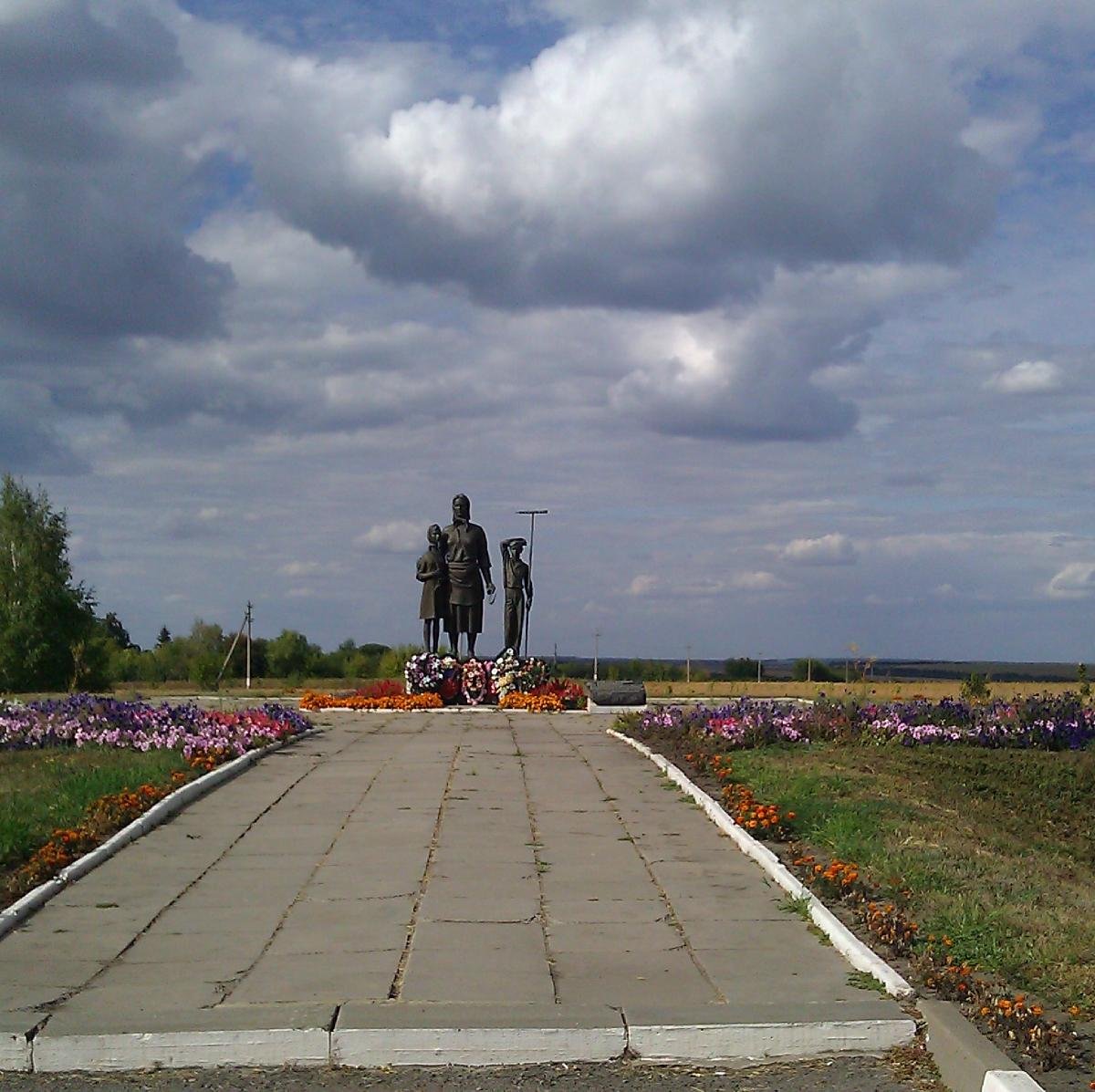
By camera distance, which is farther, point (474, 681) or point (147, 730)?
point (474, 681)

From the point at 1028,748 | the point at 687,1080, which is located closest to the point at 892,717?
the point at 1028,748

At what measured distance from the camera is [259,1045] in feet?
17.9

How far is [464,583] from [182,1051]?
58.3ft

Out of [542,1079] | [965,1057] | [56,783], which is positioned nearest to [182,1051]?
[542,1079]

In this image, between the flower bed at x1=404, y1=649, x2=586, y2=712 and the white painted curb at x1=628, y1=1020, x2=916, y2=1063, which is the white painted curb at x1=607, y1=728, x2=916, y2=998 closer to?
the white painted curb at x1=628, y1=1020, x2=916, y2=1063

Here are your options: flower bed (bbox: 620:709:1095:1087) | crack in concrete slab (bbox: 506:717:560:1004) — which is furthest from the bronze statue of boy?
crack in concrete slab (bbox: 506:717:560:1004)

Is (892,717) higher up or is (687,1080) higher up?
(892,717)

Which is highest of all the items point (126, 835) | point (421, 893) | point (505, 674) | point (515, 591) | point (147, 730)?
point (515, 591)

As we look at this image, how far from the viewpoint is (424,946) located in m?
6.86

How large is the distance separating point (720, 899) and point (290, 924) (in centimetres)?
246

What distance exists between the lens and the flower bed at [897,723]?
50.1 ft

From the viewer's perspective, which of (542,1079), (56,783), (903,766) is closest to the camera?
(542,1079)

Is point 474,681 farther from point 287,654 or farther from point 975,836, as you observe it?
point 287,654

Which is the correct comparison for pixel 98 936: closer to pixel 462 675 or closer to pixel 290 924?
pixel 290 924
